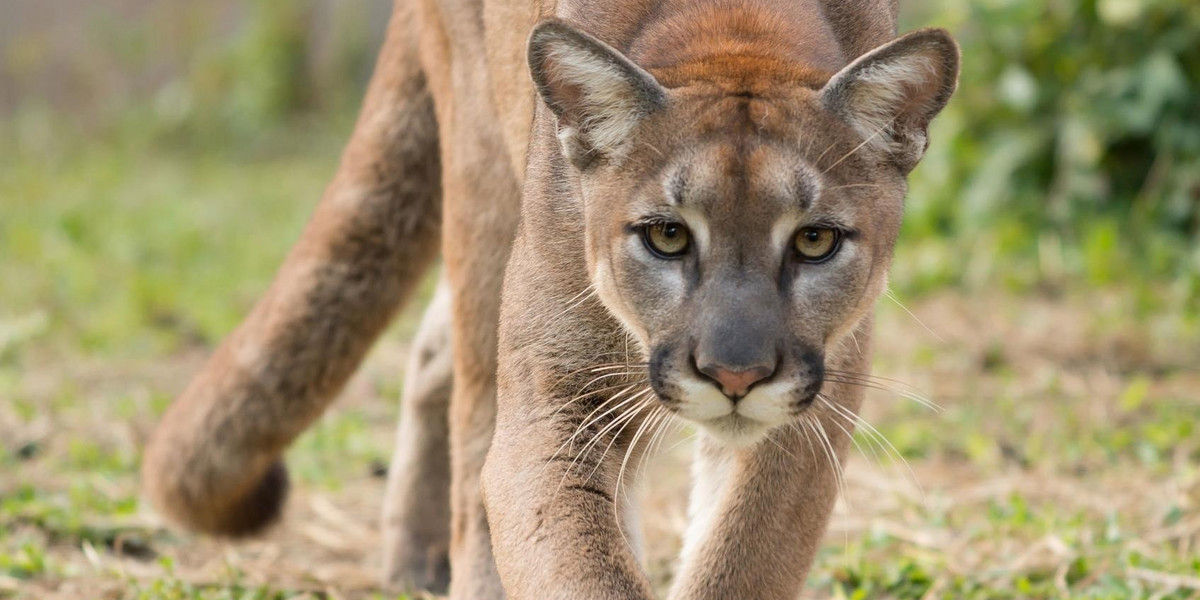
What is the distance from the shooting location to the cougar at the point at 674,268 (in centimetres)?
303

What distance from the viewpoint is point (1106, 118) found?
24.8 ft

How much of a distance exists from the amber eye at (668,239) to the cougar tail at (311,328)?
5.39ft

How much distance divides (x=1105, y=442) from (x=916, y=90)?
2796mm

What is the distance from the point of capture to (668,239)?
312cm

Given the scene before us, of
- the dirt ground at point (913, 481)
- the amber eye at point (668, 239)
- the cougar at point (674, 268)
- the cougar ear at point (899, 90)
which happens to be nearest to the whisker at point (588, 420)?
the cougar at point (674, 268)

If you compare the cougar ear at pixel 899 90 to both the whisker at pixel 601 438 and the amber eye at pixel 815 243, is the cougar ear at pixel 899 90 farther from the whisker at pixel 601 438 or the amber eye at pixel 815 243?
the whisker at pixel 601 438

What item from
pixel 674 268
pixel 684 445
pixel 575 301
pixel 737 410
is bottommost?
pixel 684 445

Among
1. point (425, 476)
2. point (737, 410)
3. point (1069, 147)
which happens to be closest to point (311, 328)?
point (425, 476)

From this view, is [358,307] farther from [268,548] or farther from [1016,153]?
[1016,153]

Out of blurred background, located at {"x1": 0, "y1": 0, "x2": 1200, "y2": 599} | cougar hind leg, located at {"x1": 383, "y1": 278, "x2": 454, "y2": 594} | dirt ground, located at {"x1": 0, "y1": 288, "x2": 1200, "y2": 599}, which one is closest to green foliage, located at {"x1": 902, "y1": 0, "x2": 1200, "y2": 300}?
blurred background, located at {"x1": 0, "y1": 0, "x2": 1200, "y2": 599}

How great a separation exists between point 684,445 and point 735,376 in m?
3.01

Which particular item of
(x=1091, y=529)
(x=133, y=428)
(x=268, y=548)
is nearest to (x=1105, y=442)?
(x=1091, y=529)

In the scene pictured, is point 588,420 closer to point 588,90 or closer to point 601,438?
point 601,438

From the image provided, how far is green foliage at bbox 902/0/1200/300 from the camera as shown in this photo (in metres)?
7.40
